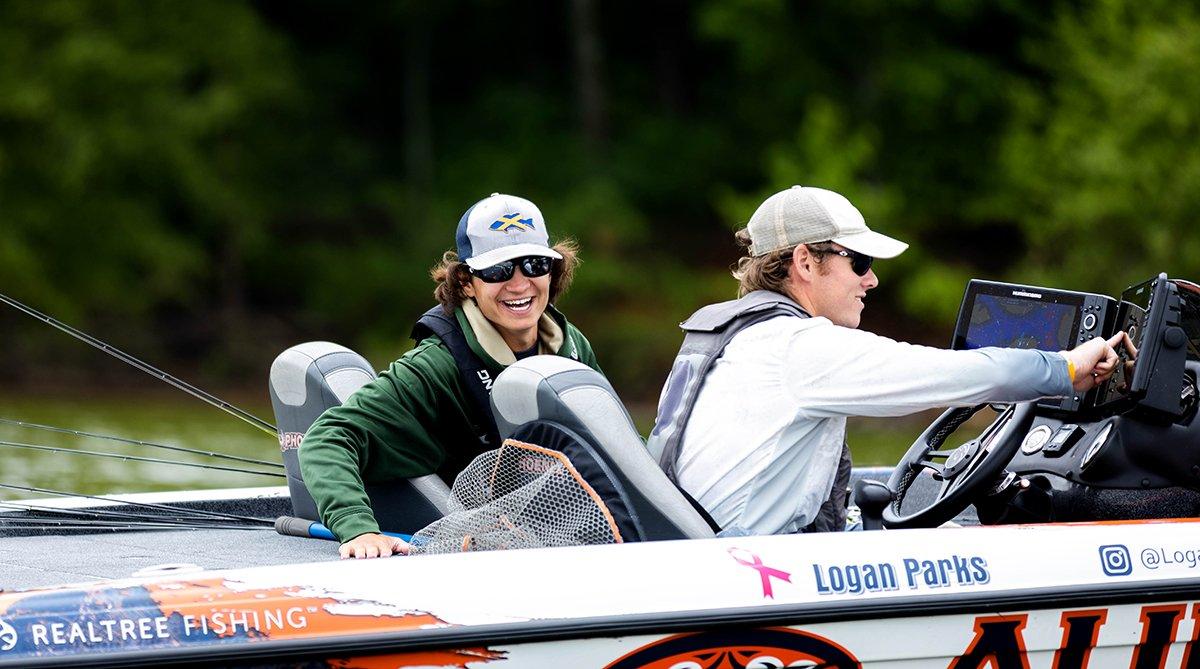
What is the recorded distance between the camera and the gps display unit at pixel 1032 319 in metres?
3.59

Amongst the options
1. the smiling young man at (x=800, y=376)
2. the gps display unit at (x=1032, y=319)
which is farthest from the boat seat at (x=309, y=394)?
the gps display unit at (x=1032, y=319)

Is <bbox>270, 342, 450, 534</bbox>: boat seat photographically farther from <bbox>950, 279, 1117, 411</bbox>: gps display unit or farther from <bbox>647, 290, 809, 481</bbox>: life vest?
<bbox>950, 279, 1117, 411</bbox>: gps display unit

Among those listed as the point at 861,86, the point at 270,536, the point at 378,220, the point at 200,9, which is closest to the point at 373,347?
the point at 378,220

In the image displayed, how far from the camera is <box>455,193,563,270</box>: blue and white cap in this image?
394cm

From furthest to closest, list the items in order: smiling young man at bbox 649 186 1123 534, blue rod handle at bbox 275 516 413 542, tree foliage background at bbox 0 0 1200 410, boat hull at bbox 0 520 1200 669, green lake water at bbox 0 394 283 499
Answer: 1. tree foliage background at bbox 0 0 1200 410
2. green lake water at bbox 0 394 283 499
3. blue rod handle at bbox 275 516 413 542
4. smiling young man at bbox 649 186 1123 534
5. boat hull at bbox 0 520 1200 669

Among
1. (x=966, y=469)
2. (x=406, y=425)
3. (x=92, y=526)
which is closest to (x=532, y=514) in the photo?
(x=406, y=425)

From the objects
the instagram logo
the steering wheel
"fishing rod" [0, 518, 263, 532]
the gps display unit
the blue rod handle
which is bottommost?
the instagram logo

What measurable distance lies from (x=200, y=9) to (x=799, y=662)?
886 inches

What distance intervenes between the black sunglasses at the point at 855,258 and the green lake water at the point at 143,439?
391cm

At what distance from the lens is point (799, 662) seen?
3246mm

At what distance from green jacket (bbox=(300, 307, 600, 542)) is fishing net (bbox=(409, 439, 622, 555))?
328 mm

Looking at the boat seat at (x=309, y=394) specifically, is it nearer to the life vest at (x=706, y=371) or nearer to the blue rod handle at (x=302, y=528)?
the blue rod handle at (x=302, y=528)

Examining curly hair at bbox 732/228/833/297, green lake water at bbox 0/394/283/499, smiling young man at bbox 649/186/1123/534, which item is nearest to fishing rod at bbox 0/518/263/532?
smiling young man at bbox 649/186/1123/534

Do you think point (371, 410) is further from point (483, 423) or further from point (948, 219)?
point (948, 219)
